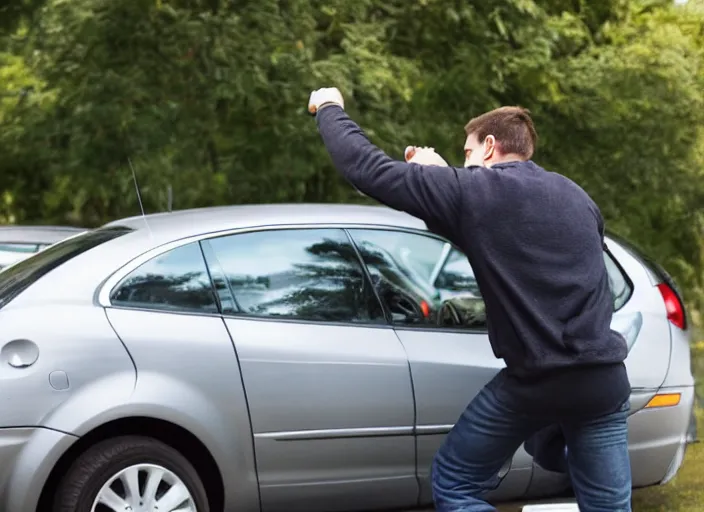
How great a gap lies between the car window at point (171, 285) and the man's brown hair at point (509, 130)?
127 cm

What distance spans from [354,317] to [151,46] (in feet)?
18.2

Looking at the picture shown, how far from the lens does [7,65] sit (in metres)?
10.8

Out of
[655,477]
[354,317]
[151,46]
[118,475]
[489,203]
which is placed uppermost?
[151,46]

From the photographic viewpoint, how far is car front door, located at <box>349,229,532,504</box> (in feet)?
14.9

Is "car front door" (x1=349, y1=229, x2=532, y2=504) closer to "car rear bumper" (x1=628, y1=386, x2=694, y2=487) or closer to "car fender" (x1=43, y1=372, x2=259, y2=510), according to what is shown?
"car rear bumper" (x1=628, y1=386, x2=694, y2=487)

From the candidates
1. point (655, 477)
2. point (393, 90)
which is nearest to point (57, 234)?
point (393, 90)

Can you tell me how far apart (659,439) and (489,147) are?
6.01ft

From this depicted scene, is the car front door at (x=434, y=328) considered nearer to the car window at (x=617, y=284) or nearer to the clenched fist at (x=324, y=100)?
the car window at (x=617, y=284)

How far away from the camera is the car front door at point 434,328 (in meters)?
4.55

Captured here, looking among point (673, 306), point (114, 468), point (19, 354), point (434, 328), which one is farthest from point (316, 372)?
point (673, 306)

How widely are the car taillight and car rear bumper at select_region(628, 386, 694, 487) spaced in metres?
0.29

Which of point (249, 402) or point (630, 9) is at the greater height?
point (630, 9)

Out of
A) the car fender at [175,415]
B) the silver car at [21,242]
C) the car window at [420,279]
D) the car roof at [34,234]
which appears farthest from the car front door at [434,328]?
the car roof at [34,234]

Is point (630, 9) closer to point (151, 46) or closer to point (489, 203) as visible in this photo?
point (151, 46)
